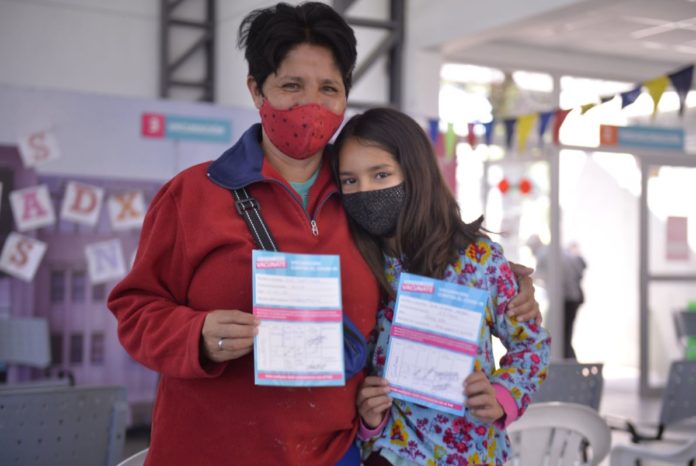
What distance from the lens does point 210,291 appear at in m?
1.48

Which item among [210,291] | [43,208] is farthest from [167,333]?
[43,208]

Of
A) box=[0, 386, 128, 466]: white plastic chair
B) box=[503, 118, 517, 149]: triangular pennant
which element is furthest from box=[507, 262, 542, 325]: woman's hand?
box=[503, 118, 517, 149]: triangular pennant

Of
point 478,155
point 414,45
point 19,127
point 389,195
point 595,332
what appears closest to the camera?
point 389,195

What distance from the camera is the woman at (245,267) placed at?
1465 mm

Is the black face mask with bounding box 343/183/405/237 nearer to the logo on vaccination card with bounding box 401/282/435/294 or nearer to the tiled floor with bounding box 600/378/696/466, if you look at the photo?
the logo on vaccination card with bounding box 401/282/435/294

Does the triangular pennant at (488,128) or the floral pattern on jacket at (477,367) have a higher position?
the triangular pennant at (488,128)

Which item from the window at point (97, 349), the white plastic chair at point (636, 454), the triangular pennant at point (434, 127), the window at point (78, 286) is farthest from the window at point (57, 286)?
the white plastic chair at point (636, 454)

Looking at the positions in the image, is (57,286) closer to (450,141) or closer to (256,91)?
(450,141)

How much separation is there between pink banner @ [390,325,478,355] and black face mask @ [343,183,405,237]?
192 mm

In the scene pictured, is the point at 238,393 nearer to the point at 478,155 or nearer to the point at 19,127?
the point at 19,127

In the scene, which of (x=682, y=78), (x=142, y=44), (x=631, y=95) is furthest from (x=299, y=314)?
(x=142, y=44)

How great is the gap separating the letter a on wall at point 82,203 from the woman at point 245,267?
3975 mm

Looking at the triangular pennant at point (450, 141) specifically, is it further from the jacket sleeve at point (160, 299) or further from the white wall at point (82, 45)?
the jacket sleeve at point (160, 299)

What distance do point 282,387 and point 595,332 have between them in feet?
32.5
